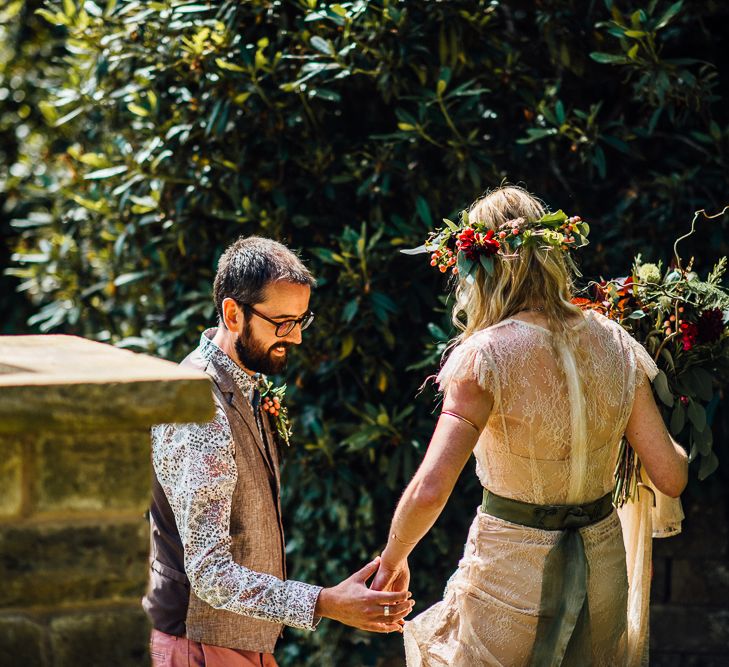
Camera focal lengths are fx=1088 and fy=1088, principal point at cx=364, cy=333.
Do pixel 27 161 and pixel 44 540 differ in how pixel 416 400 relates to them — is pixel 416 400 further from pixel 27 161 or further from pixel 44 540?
pixel 27 161

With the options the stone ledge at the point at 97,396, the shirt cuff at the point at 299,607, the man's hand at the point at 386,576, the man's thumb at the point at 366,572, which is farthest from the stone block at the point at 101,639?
the man's hand at the point at 386,576

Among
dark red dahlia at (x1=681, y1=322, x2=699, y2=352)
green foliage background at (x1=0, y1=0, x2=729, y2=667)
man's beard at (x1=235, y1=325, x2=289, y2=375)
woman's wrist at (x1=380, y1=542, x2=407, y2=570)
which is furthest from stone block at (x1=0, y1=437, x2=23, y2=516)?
green foliage background at (x1=0, y1=0, x2=729, y2=667)

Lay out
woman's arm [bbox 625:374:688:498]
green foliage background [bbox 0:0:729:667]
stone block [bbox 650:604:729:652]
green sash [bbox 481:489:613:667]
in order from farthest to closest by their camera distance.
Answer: stone block [bbox 650:604:729:652]
green foliage background [bbox 0:0:729:667]
woman's arm [bbox 625:374:688:498]
green sash [bbox 481:489:613:667]

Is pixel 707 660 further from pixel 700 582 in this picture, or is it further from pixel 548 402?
pixel 548 402

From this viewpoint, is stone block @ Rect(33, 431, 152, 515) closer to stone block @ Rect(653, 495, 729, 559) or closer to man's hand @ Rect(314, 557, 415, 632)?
man's hand @ Rect(314, 557, 415, 632)

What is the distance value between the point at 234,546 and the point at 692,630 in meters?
2.93

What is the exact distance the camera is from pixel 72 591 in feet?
6.14

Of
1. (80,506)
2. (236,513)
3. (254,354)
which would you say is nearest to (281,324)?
(254,354)

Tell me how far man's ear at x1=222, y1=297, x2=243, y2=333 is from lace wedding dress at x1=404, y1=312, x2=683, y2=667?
0.54 meters

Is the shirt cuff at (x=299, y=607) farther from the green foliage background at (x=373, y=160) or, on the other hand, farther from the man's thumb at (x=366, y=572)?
→ the green foliage background at (x=373, y=160)

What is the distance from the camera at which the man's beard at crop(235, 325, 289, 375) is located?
281 cm

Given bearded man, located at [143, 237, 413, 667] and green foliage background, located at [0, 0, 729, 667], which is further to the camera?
green foliage background, located at [0, 0, 729, 667]

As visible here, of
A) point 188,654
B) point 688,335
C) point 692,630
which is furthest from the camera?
point 692,630

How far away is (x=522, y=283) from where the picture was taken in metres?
2.81
